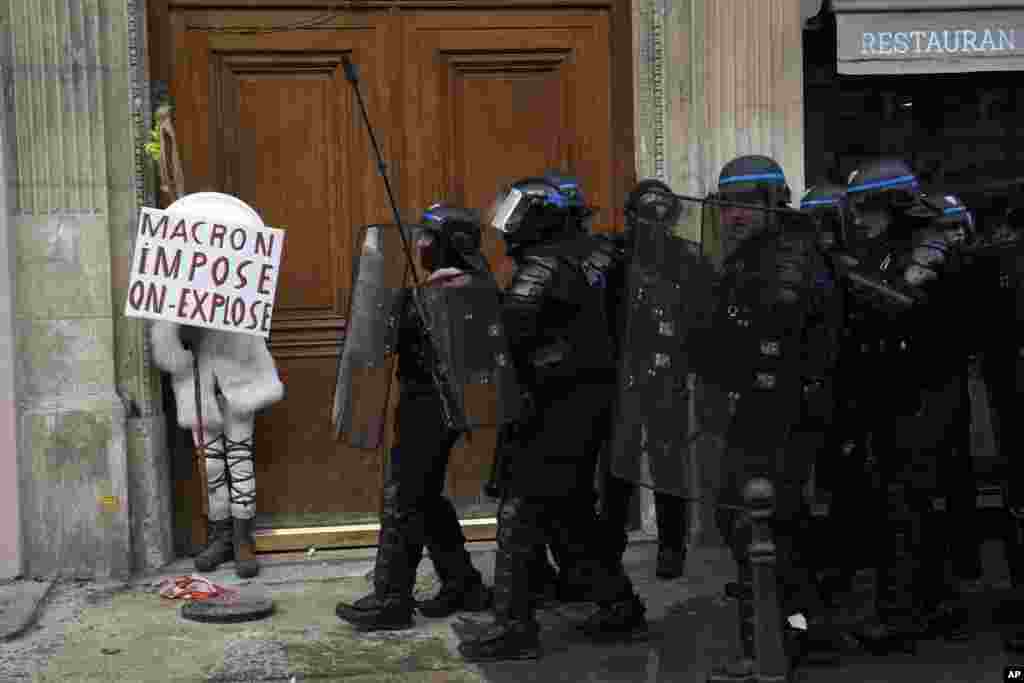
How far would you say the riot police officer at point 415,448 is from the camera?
7062 mm

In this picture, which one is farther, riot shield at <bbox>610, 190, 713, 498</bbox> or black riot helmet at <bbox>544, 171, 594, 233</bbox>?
black riot helmet at <bbox>544, 171, 594, 233</bbox>

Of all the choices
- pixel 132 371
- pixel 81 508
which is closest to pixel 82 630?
pixel 81 508

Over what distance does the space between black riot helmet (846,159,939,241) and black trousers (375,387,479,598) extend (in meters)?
2.03

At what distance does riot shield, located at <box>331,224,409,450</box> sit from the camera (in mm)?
7168

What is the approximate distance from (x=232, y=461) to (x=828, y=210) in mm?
3352

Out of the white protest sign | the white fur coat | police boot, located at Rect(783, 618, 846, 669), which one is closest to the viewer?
police boot, located at Rect(783, 618, 846, 669)

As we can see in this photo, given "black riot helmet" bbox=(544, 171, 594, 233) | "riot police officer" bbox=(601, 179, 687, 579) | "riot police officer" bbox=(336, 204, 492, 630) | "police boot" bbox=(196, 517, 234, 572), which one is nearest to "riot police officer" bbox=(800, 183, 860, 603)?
"riot police officer" bbox=(601, 179, 687, 579)

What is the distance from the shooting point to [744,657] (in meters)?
6.48

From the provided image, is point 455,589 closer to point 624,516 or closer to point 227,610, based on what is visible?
point 624,516

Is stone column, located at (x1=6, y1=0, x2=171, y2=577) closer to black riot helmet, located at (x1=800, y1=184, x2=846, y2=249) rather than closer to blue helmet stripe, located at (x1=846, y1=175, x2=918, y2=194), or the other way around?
black riot helmet, located at (x1=800, y1=184, x2=846, y2=249)

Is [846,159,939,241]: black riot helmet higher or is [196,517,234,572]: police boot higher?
[846,159,939,241]: black riot helmet

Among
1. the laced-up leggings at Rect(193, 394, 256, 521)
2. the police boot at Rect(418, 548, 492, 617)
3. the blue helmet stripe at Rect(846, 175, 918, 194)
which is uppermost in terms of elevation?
the blue helmet stripe at Rect(846, 175, 918, 194)

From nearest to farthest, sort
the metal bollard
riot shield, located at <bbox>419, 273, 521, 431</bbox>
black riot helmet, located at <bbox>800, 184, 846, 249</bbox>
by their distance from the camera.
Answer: the metal bollard < riot shield, located at <bbox>419, 273, 521, 431</bbox> < black riot helmet, located at <bbox>800, 184, 846, 249</bbox>

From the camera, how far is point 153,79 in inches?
342
